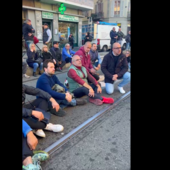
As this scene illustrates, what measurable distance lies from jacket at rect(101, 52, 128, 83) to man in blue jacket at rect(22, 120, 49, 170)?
323 cm

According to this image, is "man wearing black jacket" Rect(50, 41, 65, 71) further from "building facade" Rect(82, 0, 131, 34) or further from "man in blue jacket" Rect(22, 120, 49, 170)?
"building facade" Rect(82, 0, 131, 34)

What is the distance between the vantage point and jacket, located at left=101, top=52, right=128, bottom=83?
5137mm

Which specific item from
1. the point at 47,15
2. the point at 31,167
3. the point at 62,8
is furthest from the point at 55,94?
the point at 62,8

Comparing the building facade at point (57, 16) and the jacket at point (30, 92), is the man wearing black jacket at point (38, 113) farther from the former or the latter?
the building facade at point (57, 16)

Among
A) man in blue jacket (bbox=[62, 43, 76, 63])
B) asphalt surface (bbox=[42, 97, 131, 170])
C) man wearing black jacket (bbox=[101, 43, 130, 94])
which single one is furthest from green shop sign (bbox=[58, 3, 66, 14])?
asphalt surface (bbox=[42, 97, 131, 170])

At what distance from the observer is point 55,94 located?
3648 millimetres

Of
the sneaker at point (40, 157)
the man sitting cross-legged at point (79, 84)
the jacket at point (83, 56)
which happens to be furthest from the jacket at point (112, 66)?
the sneaker at point (40, 157)

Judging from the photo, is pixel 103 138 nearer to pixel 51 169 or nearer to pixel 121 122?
pixel 121 122

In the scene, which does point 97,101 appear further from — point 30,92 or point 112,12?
point 112,12

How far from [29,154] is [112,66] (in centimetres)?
359

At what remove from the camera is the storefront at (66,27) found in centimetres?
1841

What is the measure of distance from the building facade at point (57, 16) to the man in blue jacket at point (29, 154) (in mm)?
13949
